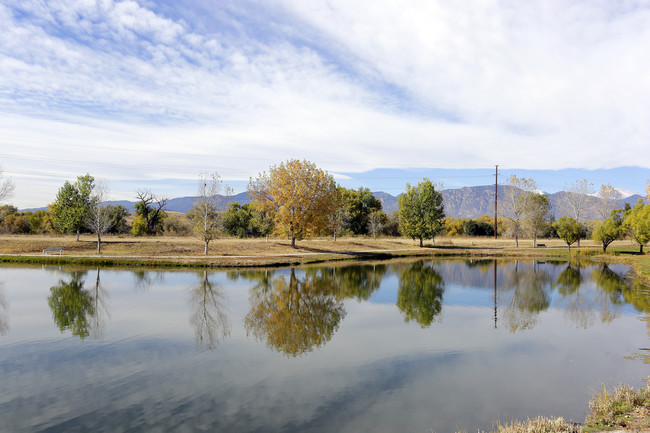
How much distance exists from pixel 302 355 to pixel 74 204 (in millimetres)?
56878

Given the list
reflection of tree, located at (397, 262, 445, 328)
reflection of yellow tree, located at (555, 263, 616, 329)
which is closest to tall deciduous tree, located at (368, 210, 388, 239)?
reflection of tree, located at (397, 262, 445, 328)

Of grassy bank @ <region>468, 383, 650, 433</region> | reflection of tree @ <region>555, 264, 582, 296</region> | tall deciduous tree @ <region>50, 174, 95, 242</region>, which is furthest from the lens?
tall deciduous tree @ <region>50, 174, 95, 242</region>

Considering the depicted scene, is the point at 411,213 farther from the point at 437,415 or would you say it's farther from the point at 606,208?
the point at 437,415

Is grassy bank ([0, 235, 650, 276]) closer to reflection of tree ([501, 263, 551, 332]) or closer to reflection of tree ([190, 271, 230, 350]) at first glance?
reflection of tree ([501, 263, 551, 332])

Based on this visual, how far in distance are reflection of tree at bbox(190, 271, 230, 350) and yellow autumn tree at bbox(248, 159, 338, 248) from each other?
26.6 metres

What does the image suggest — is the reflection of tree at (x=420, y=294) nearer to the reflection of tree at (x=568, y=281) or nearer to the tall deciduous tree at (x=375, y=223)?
the reflection of tree at (x=568, y=281)

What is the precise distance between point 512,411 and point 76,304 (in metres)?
23.9

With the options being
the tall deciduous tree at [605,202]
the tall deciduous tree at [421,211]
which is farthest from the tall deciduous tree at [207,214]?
the tall deciduous tree at [605,202]

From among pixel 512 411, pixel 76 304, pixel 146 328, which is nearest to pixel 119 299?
pixel 76 304

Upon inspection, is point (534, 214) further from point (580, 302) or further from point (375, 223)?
point (580, 302)

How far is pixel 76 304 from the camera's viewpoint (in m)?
23.7

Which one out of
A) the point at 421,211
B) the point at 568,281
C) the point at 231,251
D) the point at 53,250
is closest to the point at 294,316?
the point at 568,281

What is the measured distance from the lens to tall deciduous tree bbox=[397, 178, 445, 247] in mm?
68312

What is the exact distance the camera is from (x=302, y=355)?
15.6m
